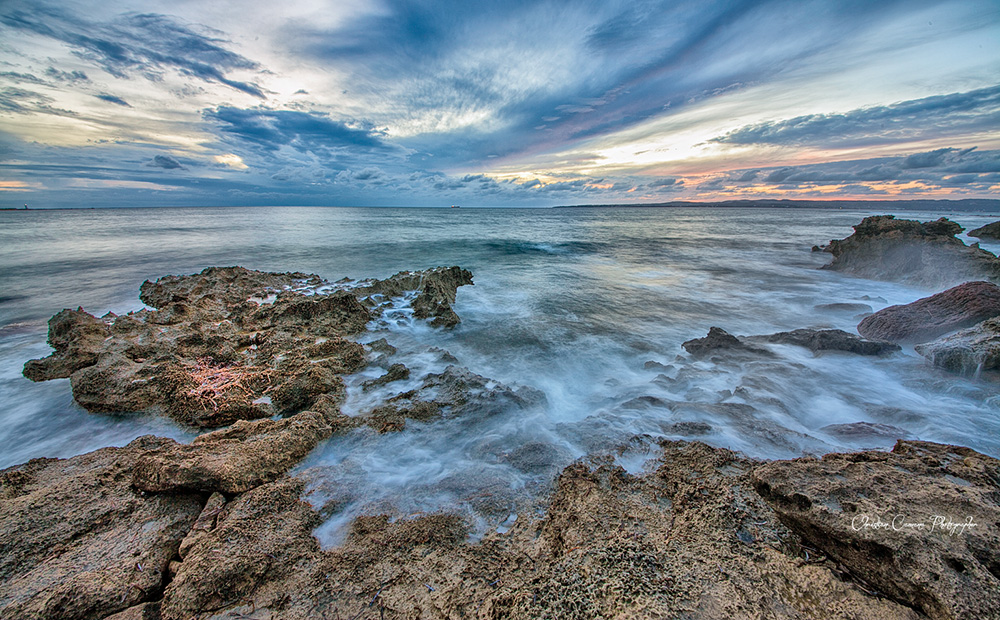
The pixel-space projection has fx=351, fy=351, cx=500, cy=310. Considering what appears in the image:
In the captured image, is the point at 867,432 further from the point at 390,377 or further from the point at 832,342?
the point at 390,377

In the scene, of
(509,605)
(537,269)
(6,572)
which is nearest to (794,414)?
(509,605)

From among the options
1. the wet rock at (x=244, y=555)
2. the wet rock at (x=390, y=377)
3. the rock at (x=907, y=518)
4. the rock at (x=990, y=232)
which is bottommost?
the wet rock at (x=390, y=377)

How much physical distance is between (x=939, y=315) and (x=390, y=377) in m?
9.36

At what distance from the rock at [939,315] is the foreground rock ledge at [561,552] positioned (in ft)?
16.7

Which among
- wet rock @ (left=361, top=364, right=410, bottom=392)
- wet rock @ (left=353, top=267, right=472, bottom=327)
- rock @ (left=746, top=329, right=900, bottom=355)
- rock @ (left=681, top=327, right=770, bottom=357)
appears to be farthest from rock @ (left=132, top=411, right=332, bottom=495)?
rock @ (left=746, top=329, right=900, bottom=355)

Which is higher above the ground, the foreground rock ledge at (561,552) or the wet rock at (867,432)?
the foreground rock ledge at (561,552)

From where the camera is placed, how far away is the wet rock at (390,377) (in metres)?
4.85

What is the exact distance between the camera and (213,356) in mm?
5117

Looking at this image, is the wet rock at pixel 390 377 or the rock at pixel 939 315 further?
the rock at pixel 939 315

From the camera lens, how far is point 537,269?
667 inches

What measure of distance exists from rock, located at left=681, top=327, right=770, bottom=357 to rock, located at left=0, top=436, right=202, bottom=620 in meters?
7.01

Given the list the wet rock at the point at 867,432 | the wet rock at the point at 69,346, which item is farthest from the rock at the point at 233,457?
the wet rock at the point at 867,432

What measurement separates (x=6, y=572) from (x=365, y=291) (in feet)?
25.6

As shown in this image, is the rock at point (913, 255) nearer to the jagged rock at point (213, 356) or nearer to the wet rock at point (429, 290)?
the wet rock at point (429, 290)
